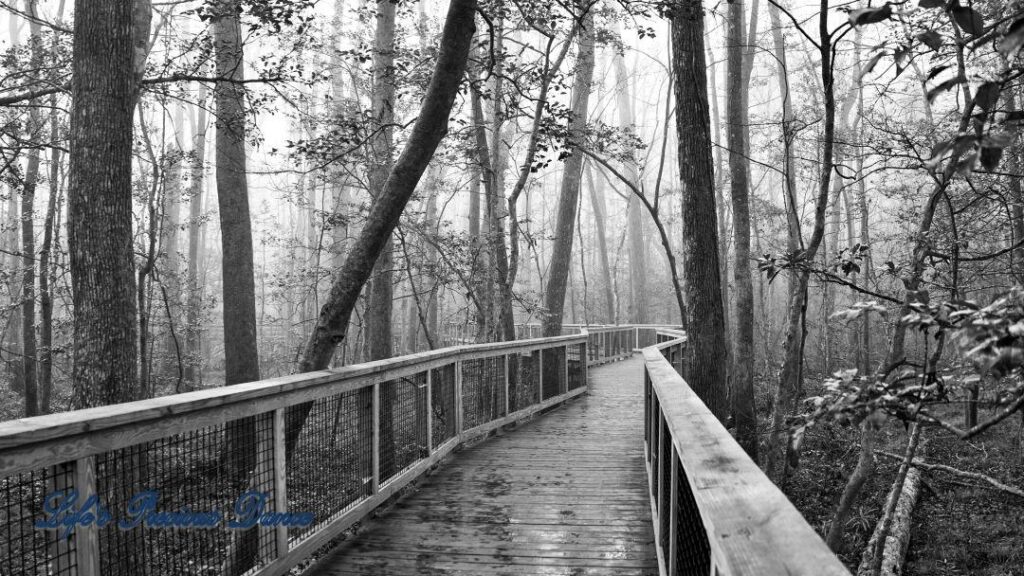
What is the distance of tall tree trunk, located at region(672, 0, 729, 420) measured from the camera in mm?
6805

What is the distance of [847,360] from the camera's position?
65.6 feet

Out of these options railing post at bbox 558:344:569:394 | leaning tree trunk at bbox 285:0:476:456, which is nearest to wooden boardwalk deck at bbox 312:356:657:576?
leaning tree trunk at bbox 285:0:476:456

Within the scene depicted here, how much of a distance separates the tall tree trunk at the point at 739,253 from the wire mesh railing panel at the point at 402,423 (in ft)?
20.1

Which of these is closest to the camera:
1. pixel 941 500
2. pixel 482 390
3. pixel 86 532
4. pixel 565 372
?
pixel 86 532

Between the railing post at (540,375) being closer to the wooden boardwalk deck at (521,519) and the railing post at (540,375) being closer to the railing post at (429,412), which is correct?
the wooden boardwalk deck at (521,519)

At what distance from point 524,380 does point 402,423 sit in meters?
3.84

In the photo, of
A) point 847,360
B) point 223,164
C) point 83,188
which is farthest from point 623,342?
point 83,188

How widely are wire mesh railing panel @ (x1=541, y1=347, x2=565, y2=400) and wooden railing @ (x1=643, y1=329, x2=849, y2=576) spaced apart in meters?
6.49

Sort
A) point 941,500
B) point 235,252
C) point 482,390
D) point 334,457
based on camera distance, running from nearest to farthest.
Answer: point 334,457 < point 482,390 < point 941,500 < point 235,252

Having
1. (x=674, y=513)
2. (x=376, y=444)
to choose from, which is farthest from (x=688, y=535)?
(x=376, y=444)

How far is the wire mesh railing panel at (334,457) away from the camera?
424 cm

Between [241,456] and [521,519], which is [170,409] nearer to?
[241,456]

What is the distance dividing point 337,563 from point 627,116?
3549cm

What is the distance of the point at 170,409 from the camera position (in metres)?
2.72
